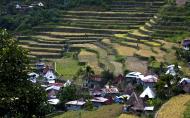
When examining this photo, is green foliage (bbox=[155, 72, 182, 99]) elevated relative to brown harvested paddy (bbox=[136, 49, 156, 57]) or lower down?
elevated

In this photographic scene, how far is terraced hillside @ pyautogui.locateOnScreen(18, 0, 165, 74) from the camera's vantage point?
2925 centimetres

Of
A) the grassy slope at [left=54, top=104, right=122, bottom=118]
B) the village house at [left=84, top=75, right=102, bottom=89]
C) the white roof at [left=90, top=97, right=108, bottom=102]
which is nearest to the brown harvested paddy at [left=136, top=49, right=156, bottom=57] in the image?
the village house at [left=84, top=75, right=102, bottom=89]

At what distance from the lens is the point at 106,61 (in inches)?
1029

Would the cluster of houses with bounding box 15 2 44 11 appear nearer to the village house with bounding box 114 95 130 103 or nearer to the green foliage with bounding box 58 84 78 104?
the green foliage with bounding box 58 84 78 104

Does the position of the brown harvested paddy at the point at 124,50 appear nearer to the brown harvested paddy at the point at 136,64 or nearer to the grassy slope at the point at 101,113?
the brown harvested paddy at the point at 136,64

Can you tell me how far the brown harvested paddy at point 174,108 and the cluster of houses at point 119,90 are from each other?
130 centimetres

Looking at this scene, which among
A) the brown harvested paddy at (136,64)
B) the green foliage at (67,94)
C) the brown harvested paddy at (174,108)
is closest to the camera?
the brown harvested paddy at (174,108)

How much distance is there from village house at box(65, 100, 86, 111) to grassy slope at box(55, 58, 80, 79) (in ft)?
14.3

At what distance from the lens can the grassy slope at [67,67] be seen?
2599 cm

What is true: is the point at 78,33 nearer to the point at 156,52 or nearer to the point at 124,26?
the point at 124,26

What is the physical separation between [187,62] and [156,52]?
2635 mm

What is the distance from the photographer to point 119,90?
22.7 metres

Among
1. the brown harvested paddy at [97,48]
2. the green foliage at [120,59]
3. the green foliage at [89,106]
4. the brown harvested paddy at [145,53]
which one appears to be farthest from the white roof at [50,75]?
the green foliage at [89,106]

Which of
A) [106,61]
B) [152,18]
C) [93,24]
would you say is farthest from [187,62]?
[93,24]
